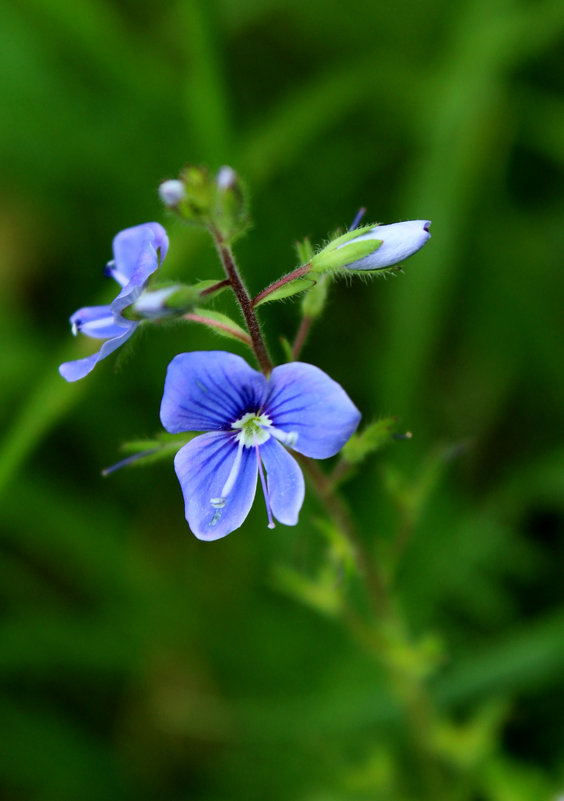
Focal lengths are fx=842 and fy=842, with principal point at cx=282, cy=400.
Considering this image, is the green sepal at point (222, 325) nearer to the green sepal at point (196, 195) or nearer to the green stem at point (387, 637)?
the green sepal at point (196, 195)

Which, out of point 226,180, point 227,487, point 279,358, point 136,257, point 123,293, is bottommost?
point 227,487

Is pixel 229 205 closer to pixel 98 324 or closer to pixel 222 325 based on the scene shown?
pixel 222 325

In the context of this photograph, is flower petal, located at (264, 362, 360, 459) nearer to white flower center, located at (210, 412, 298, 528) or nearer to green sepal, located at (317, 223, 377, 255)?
white flower center, located at (210, 412, 298, 528)

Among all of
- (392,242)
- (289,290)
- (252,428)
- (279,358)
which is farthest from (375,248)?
(279,358)

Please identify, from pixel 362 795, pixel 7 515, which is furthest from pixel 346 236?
pixel 7 515

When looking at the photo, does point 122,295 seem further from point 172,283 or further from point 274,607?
point 274,607

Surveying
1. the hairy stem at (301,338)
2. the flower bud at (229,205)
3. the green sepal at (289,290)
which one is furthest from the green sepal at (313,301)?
the flower bud at (229,205)

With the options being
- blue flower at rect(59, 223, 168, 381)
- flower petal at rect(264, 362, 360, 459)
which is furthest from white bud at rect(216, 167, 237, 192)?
flower petal at rect(264, 362, 360, 459)
